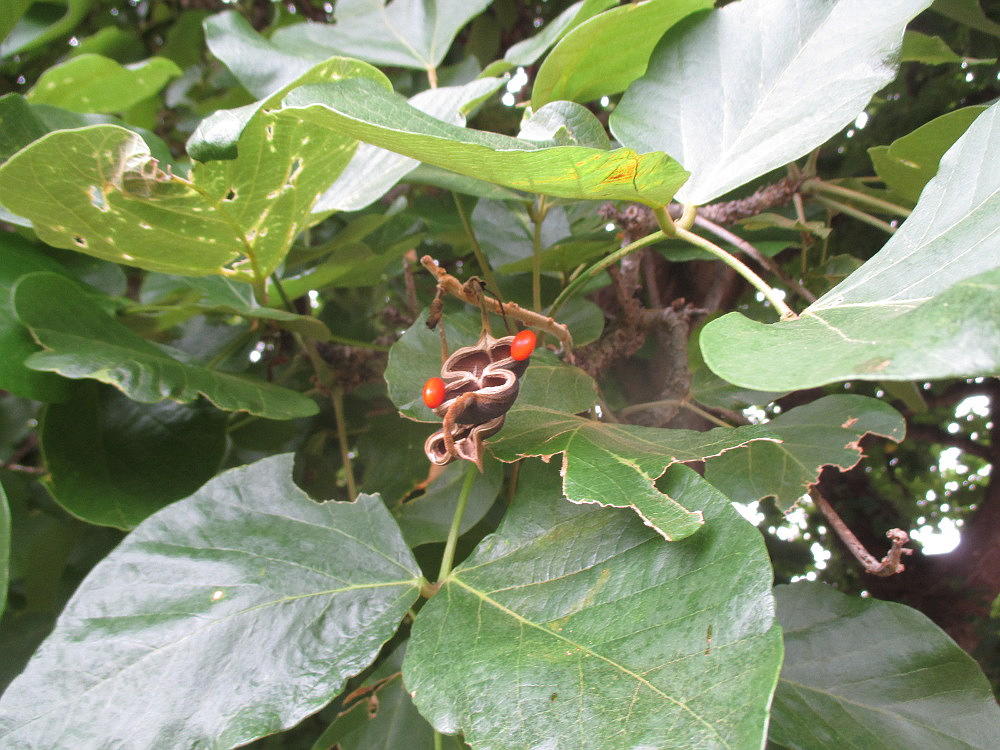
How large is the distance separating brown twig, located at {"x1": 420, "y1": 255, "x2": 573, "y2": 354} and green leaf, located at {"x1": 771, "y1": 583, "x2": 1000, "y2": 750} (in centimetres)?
28

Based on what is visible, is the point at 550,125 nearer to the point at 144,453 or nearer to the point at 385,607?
the point at 385,607

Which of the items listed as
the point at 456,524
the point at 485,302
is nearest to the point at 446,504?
the point at 456,524

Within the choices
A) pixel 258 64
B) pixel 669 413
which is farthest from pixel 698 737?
pixel 258 64

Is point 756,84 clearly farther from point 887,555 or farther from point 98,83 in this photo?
point 98,83

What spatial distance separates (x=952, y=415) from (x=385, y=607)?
1.37m

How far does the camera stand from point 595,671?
325 mm

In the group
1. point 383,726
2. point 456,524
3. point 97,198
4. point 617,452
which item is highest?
point 97,198

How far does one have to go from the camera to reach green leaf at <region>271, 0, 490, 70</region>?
2.58 ft

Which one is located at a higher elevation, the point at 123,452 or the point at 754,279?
the point at 754,279

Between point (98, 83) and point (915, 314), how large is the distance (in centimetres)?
86

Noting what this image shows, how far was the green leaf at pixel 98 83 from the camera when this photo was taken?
74 centimetres

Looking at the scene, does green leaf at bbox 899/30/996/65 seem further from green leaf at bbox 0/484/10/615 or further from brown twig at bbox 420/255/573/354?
green leaf at bbox 0/484/10/615

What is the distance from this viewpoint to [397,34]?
82 cm

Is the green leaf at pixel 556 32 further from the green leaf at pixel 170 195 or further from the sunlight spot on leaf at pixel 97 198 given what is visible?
the sunlight spot on leaf at pixel 97 198
